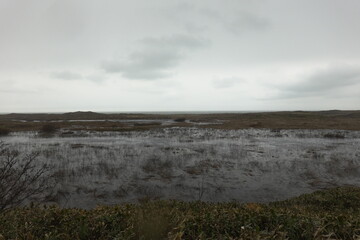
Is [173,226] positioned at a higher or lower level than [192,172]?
higher

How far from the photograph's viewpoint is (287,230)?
527 cm

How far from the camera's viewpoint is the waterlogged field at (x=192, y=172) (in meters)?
15.6

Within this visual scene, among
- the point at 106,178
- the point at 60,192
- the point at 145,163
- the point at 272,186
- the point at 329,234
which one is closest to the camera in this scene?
the point at 329,234

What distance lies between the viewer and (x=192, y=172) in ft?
67.2

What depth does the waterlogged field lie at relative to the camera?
15555 millimetres

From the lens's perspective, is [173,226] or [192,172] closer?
[173,226]

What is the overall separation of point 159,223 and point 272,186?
46.6ft

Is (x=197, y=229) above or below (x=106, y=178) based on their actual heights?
above

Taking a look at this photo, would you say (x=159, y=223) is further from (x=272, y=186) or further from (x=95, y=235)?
(x=272, y=186)

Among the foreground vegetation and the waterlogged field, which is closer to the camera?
the foreground vegetation

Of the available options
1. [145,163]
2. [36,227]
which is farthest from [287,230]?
[145,163]

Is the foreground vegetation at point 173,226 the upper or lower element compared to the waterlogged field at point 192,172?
upper

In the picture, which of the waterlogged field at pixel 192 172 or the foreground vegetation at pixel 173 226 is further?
the waterlogged field at pixel 192 172

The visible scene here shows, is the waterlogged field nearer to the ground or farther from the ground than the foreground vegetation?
nearer to the ground
